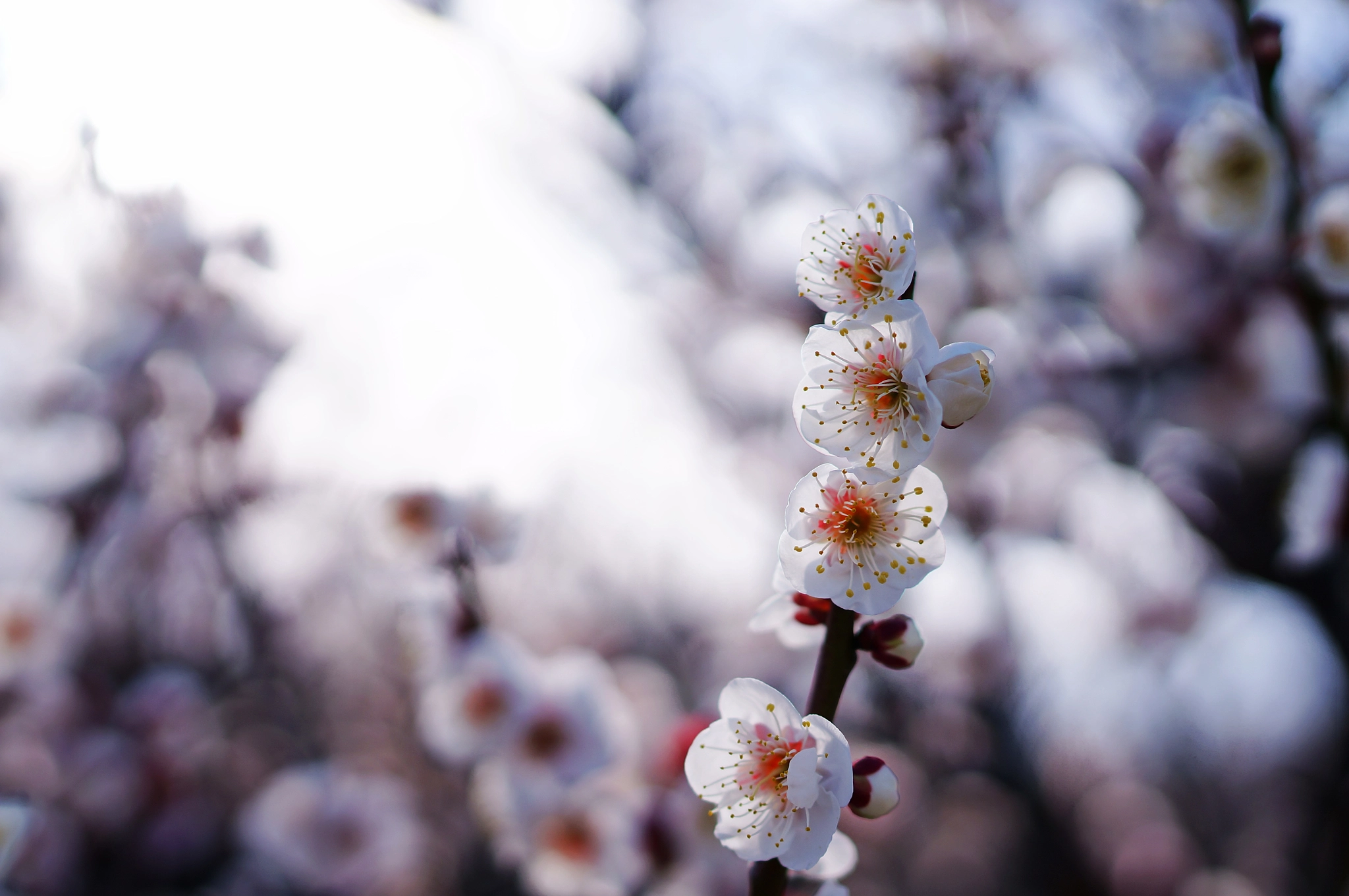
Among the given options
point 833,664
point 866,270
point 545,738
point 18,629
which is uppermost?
point 866,270

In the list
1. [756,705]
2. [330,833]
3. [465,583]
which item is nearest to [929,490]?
[756,705]

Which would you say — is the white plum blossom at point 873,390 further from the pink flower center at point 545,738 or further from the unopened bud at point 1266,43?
the unopened bud at point 1266,43

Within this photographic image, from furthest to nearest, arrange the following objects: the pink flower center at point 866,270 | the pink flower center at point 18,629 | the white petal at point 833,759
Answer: the pink flower center at point 18,629, the pink flower center at point 866,270, the white petal at point 833,759

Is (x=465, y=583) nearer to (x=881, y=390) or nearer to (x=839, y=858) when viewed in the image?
(x=839, y=858)

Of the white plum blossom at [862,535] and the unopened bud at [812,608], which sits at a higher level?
the white plum blossom at [862,535]

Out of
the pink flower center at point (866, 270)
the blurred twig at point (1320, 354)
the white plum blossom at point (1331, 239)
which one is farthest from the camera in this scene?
the white plum blossom at point (1331, 239)

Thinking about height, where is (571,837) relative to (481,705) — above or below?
below

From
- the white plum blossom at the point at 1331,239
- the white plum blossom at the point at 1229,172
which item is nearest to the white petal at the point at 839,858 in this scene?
the white plum blossom at the point at 1331,239

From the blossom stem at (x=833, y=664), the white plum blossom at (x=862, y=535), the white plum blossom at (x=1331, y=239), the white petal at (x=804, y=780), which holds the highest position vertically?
the white plum blossom at (x=1331, y=239)

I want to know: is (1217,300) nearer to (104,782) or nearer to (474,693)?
(474,693)
